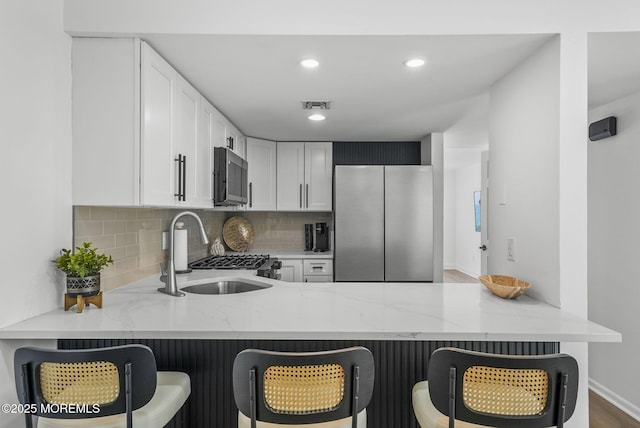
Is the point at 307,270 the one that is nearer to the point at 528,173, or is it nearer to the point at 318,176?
the point at 318,176

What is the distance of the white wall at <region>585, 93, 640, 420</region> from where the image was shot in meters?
2.65

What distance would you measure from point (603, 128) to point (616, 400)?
6.68 ft

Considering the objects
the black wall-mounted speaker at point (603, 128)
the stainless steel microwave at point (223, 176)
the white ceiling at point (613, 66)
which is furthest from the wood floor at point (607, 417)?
the stainless steel microwave at point (223, 176)

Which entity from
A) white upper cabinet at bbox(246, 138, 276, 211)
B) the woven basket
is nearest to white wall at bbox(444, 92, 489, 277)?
white upper cabinet at bbox(246, 138, 276, 211)

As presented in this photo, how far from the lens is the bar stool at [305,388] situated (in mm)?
1151

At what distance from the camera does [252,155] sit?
160 inches

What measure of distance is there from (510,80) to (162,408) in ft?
7.82

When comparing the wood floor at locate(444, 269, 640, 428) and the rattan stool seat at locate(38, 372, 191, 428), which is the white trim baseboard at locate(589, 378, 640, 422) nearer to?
the wood floor at locate(444, 269, 640, 428)

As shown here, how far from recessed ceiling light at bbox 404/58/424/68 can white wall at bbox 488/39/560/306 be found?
21.8 inches

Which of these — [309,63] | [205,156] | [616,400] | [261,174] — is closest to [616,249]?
[616,400]

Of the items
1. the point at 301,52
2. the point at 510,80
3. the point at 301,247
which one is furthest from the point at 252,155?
the point at 510,80

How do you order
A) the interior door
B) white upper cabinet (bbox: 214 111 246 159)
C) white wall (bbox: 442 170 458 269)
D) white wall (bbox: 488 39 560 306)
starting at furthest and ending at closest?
white wall (bbox: 442 170 458 269) → the interior door → white upper cabinet (bbox: 214 111 246 159) → white wall (bbox: 488 39 560 306)

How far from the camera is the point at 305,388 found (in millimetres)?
1181

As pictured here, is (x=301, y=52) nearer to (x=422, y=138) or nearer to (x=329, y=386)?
(x=329, y=386)
